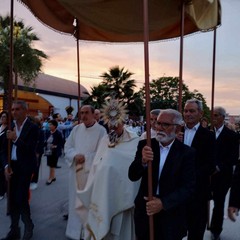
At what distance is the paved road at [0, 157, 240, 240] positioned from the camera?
564 cm

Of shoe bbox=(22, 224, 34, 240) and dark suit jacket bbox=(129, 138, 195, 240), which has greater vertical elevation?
dark suit jacket bbox=(129, 138, 195, 240)

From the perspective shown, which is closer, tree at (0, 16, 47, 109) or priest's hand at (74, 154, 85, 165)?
priest's hand at (74, 154, 85, 165)

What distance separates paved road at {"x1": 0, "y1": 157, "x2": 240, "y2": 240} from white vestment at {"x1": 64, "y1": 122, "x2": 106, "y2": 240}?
10.0 inches

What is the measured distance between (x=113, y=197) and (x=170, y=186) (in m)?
1.44

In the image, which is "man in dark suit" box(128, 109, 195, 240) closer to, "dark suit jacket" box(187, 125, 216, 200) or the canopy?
"dark suit jacket" box(187, 125, 216, 200)

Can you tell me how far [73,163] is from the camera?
18.3ft

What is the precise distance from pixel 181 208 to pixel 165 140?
63cm

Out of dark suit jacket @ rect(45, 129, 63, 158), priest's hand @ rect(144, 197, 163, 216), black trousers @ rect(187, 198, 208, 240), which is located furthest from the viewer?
dark suit jacket @ rect(45, 129, 63, 158)

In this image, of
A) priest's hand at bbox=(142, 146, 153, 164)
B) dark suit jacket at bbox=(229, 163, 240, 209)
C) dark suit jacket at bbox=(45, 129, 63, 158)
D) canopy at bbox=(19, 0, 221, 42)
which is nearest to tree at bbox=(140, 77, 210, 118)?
dark suit jacket at bbox=(45, 129, 63, 158)

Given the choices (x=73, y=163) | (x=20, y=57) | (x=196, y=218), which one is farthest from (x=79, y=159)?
(x=20, y=57)

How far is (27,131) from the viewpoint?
5020 mm

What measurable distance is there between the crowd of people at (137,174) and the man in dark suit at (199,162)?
0.01 metres

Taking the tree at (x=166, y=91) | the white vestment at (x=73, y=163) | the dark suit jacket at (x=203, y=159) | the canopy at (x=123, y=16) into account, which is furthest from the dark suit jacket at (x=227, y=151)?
the tree at (x=166, y=91)

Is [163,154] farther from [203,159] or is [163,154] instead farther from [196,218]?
[196,218]
